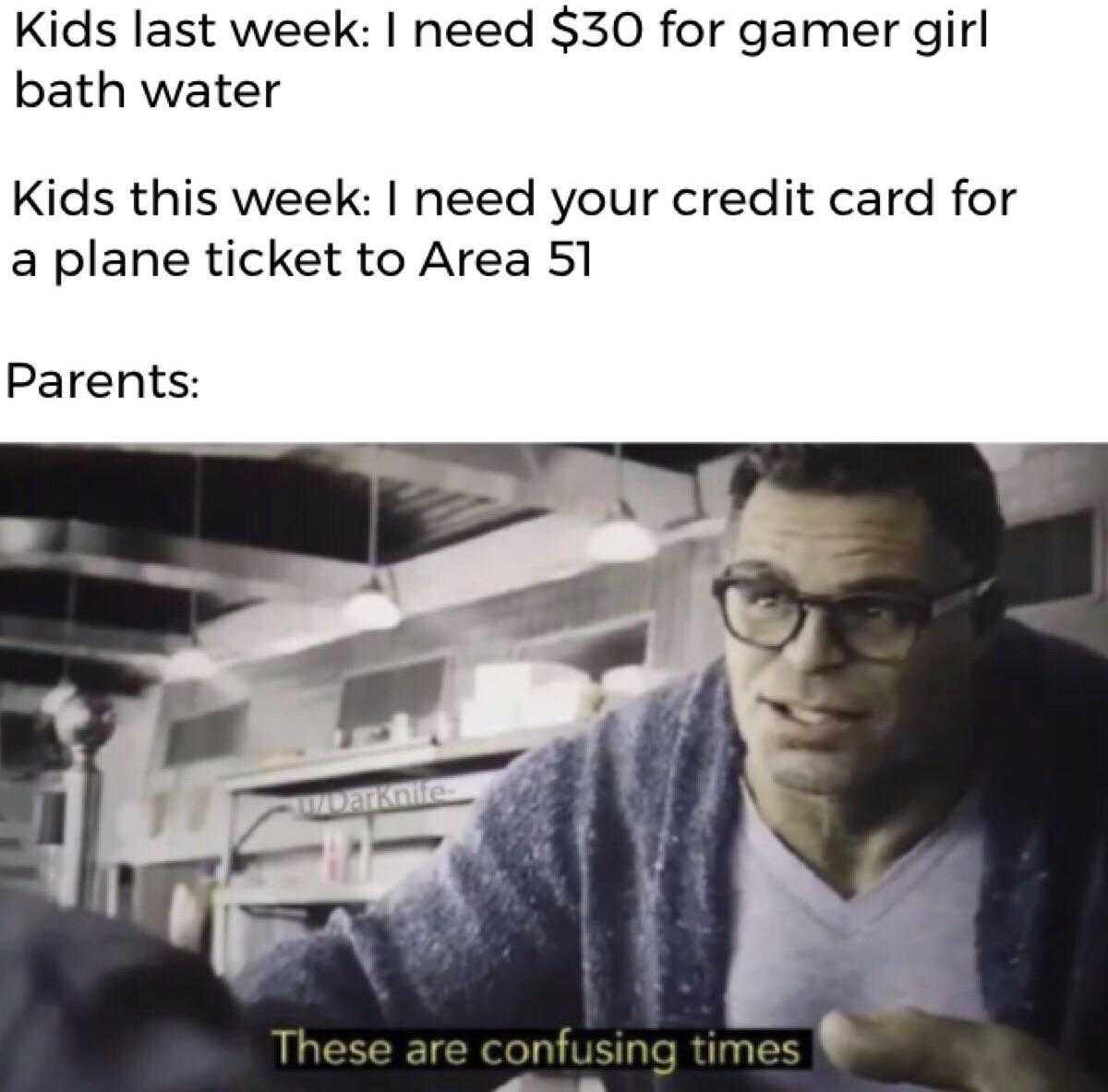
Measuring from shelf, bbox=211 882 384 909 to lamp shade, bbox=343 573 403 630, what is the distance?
0.76ft

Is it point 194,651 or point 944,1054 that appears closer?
A: point 944,1054

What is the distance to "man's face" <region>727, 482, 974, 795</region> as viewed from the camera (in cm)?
149

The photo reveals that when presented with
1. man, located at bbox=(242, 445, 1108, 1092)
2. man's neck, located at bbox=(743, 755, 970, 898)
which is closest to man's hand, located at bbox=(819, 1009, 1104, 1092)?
man, located at bbox=(242, 445, 1108, 1092)

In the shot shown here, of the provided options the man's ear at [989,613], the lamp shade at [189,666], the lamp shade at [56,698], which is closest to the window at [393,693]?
the lamp shade at [189,666]

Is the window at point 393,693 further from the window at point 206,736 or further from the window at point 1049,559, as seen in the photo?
the window at point 1049,559

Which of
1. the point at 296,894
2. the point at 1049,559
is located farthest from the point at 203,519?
the point at 1049,559

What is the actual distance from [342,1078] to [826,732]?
512 millimetres

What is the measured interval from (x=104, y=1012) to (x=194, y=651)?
33 cm

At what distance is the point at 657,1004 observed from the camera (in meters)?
1.49

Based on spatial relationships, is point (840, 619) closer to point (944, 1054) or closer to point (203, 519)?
point (944, 1054)

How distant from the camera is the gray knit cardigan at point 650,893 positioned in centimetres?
147

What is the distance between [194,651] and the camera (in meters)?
1.59

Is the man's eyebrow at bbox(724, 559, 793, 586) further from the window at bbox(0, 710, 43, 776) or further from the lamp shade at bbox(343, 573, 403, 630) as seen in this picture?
the window at bbox(0, 710, 43, 776)
